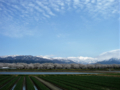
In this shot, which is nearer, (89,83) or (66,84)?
(66,84)

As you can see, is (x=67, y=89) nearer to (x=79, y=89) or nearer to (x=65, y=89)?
(x=65, y=89)

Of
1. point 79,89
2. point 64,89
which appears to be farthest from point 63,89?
point 79,89

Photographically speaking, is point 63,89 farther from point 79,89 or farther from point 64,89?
point 79,89

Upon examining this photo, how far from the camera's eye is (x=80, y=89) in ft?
79.2

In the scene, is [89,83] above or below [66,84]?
below

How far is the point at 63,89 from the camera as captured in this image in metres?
24.7

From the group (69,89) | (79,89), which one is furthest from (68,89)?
(79,89)

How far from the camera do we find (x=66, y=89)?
24656 millimetres

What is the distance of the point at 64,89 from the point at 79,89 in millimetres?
3145

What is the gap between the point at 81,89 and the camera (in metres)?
24.1

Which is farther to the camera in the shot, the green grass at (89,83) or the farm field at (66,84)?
the green grass at (89,83)

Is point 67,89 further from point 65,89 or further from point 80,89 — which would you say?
point 80,89

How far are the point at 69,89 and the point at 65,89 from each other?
38.1 inches

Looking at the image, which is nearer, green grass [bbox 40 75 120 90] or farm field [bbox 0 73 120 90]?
farm field [bbox 0 73 120 90]
